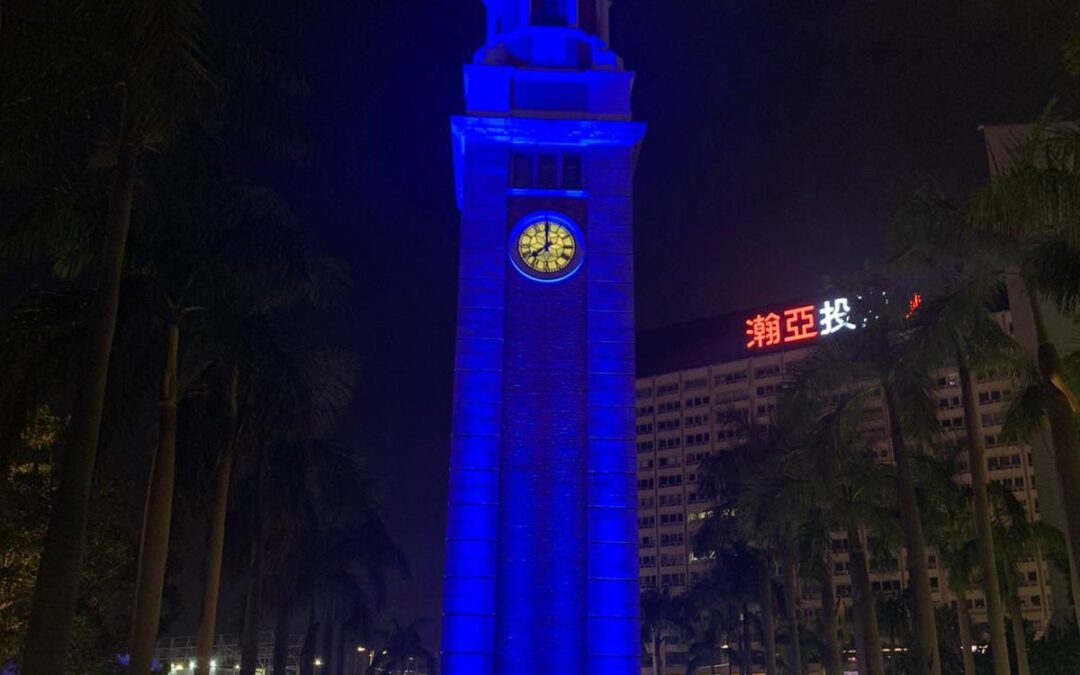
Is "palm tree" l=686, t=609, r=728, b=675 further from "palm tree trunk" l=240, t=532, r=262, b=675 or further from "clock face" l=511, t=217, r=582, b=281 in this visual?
"clock face" l=511, t=217, r=582, b=281

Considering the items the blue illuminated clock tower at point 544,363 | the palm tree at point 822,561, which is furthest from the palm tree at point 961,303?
the blue illuminated clock tower at point 544,363

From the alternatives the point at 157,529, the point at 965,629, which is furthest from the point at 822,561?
the point at 157,529

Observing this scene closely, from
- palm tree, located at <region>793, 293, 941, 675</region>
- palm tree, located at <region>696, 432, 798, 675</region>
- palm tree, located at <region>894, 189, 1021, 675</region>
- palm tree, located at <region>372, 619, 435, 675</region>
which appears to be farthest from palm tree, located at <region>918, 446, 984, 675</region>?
palm tree, located at <region>372, 619, 435, 675</region>

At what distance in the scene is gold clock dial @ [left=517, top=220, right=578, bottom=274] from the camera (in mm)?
29578

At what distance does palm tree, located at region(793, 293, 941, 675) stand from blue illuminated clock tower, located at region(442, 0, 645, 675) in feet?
16.6

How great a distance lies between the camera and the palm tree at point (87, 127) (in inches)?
484

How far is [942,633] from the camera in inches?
2185

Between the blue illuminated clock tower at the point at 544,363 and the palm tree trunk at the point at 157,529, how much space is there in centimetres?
924

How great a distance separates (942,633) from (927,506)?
3004 cm

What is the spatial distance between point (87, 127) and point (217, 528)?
9615 millimetres

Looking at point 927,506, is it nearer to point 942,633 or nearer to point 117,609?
point 117,609

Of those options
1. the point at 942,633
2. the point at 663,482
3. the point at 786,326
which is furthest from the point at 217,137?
the point at 663,482

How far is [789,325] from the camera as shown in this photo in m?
107

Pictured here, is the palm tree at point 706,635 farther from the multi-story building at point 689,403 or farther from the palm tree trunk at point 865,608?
the multi-story building at point 689,403
